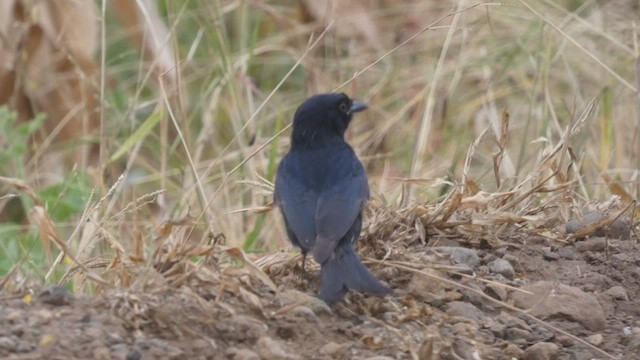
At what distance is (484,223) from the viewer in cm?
433

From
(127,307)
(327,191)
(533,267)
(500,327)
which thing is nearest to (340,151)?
(327,191)

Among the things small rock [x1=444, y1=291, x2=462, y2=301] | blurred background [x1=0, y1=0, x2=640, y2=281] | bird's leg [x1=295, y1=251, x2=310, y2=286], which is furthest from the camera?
blurred background [x1=0, y1=0, x2=640, y2=281]

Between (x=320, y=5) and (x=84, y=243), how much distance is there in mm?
3334

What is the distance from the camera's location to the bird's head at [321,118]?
484 centimetres

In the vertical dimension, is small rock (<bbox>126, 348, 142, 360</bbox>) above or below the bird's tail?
above

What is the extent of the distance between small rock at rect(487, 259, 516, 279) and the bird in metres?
0.42

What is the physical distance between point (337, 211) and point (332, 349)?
80 centimetres

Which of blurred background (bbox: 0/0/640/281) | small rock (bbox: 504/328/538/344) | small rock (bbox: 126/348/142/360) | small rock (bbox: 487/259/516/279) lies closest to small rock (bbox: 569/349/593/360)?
small rock (bbox: 504/328/538/344)

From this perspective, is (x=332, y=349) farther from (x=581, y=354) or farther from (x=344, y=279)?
(x=581, y=354)

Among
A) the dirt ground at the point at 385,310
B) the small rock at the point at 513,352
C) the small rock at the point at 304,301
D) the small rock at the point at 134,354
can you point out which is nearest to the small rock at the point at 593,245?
the dirt ground at the point at 385,310

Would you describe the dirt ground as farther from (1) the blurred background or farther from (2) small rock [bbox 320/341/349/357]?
(1) the blurred background

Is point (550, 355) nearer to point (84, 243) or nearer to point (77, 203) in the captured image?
point (84, 243)

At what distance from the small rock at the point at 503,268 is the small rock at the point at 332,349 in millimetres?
824

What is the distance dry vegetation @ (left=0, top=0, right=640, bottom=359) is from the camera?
11.8ft
